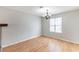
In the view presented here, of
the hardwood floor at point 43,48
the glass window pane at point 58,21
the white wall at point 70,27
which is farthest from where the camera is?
the glass window pane at point 58,21

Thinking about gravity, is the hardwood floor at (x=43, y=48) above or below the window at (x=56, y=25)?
below

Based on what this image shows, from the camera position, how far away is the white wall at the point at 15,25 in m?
3.40

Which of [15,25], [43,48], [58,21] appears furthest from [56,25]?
[15,25]

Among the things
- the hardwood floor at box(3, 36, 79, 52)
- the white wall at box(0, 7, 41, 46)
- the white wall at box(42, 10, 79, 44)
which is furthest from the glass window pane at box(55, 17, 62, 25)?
the hardwood floor at box(3, 36, 79, 52)

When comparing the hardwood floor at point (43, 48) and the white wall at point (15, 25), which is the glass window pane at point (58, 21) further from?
the hardwood floor at point (43, 48)

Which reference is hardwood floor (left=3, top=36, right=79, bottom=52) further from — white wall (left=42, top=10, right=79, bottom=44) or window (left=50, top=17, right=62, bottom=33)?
window (left=50, top=17, right=62, bottom=33)

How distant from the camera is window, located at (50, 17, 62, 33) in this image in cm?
511

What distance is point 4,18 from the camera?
3.38 metres

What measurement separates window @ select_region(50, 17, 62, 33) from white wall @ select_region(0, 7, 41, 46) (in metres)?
1.54

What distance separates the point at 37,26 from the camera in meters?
6.23

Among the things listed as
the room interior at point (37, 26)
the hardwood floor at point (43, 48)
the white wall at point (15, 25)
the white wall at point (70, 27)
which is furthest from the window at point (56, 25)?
the hardwood floor at point (43, 48)
